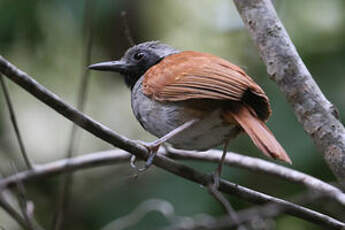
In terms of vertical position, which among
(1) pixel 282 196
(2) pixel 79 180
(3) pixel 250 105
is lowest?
(2) pixel 79 180

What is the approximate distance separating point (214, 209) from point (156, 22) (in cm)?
247

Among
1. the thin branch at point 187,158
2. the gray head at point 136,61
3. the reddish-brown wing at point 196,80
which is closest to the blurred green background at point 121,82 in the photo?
the thin branch at point 187,158

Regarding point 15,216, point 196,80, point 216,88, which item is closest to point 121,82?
point 196,80

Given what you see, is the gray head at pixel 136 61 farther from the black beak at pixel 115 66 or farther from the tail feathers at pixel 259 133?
the tail feathers at pixel 259 133

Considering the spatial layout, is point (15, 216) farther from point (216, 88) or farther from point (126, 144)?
point (216, 88)

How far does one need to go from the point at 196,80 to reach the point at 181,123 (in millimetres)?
262

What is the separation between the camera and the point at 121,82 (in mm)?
6113

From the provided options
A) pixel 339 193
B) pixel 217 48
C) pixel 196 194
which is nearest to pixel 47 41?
pixel 217 48

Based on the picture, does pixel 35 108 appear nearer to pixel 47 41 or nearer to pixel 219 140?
pixel 47 41

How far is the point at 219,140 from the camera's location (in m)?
3.39

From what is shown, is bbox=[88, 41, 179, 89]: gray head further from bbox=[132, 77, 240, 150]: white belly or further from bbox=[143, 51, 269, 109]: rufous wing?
bbox=[132, 77, 240, 150]: white belly

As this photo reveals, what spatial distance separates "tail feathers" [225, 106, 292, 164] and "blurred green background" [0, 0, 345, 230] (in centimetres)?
77

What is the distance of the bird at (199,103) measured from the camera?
3049 mm

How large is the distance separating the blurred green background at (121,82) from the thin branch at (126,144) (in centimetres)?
48
